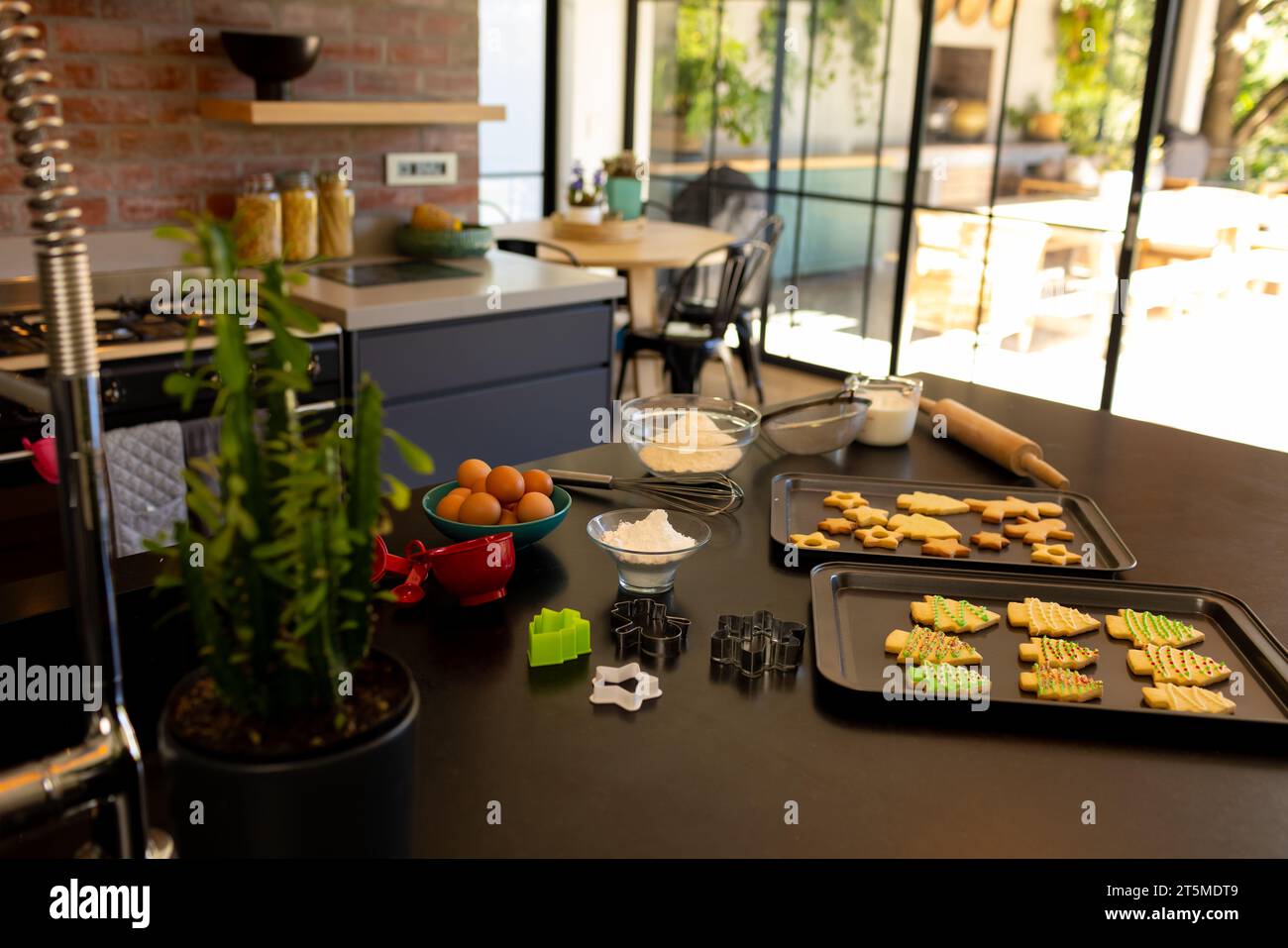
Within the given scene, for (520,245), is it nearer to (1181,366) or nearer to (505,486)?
(1181,366)

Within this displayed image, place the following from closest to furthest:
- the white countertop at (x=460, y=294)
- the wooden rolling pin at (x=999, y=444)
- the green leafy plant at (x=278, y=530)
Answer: the green leafy plant at (x=278, y=530)
the wooden rolling pin at (x=999, y=444)
the white countertop at (x=460, y=294)

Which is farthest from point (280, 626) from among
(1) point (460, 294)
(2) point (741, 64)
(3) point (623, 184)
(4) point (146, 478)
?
(2) point (741, 64)

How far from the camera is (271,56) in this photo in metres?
2.81

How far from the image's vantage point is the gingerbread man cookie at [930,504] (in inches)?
61.6

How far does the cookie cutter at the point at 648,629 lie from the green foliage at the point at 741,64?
4.41m

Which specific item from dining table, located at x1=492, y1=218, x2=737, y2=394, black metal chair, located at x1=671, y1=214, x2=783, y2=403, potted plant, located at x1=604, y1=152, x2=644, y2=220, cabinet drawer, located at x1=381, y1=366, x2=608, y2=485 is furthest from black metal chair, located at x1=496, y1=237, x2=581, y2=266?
cabinet drawer, located at x1=381, y1=366, x2=608, y2=485

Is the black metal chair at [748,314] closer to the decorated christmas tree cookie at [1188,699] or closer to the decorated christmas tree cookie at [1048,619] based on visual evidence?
the decorated christmas tree cookie at [1048,619]

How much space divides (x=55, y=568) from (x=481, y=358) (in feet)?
3.74

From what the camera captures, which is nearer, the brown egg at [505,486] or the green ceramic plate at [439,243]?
the brown egg at [505,486]

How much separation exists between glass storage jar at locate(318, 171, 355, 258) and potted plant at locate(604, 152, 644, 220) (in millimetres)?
1466

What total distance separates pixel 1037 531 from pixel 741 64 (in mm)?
4447

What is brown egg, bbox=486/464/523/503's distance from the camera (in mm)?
1374

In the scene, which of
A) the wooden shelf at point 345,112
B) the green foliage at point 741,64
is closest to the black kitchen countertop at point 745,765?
the wooden shelf at point 345,112

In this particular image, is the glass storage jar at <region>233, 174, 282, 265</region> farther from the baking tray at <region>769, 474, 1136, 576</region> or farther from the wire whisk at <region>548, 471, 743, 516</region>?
the baking tray at <region>769, 474, 1136, 576</region>
